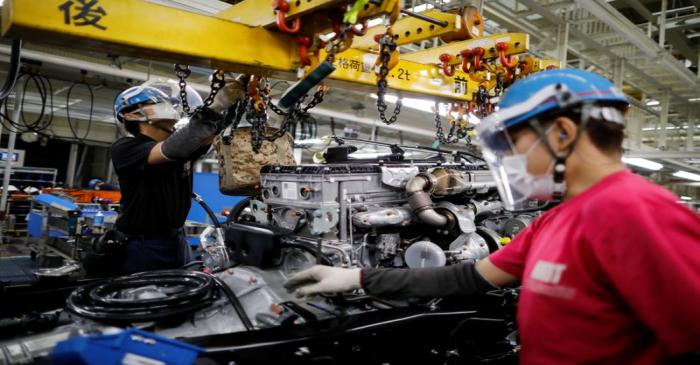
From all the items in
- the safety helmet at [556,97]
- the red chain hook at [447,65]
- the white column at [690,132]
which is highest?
the white column at [690,132]

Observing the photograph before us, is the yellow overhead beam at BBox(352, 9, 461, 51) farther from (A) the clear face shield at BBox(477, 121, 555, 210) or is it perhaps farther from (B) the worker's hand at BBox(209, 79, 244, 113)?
(A) the clear face shield at BBox(477, 121, 555, 210)

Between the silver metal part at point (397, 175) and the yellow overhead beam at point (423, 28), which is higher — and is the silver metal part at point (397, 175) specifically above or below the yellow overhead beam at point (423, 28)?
below

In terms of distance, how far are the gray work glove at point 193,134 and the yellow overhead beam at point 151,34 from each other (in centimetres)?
25

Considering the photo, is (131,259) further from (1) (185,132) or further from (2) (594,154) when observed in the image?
(2) (594,154)

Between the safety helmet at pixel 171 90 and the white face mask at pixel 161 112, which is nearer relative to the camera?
the white face mask at pixel 161 112

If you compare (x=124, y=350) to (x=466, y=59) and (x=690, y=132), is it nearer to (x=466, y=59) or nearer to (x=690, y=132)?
(x=466, y=59)

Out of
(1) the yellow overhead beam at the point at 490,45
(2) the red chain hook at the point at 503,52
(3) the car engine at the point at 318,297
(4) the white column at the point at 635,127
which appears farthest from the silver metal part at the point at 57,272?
(4) the white column at the point at 635,127

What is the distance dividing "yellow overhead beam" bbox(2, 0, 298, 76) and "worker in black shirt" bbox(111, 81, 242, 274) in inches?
19.9

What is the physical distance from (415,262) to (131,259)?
169 cm

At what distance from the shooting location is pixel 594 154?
3.76ft

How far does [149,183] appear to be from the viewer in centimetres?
253

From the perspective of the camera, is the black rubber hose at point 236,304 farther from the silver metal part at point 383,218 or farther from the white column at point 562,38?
the white column at point 562,38

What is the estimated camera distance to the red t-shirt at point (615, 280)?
0.89 m

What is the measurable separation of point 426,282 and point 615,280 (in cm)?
83
